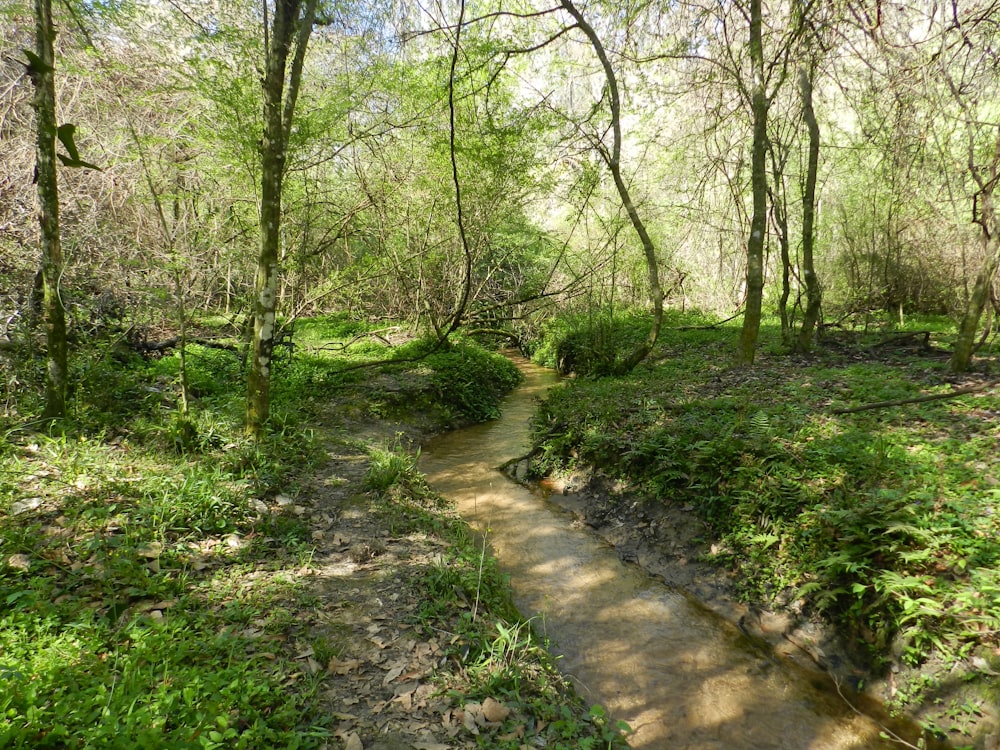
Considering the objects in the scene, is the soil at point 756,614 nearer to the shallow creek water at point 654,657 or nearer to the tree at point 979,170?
the shallow creek water at point 654,657

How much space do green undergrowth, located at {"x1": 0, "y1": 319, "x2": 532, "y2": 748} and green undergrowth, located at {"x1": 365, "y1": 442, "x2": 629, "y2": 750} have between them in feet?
2.91

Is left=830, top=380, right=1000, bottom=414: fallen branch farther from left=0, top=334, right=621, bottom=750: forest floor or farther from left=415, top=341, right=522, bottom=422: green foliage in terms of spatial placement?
left=415, top=341, right=522, bottom=422: green foliage

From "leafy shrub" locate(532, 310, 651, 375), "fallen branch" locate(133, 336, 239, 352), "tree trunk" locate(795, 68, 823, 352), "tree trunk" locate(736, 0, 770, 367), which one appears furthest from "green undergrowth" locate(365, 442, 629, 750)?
"tree trunk" locate(795, 68, 823, 352)

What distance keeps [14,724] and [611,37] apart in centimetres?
1049

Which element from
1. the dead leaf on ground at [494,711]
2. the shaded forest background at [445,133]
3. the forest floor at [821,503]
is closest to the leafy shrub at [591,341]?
the shaded forest background at [445,133]

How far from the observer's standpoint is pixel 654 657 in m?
3.88

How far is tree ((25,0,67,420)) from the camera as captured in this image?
426 centimetres

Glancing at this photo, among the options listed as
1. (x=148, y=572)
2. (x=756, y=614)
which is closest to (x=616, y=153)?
(x=756, y=614)

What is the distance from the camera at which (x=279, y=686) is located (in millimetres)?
2754

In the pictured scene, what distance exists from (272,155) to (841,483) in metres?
6.41

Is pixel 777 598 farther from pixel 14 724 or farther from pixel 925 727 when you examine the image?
pixel 14 724

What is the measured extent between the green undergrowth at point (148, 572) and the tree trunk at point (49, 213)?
43 cm

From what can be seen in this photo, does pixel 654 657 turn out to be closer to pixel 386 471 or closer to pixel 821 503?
pixel 821 503

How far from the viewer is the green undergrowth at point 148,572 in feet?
7.61
